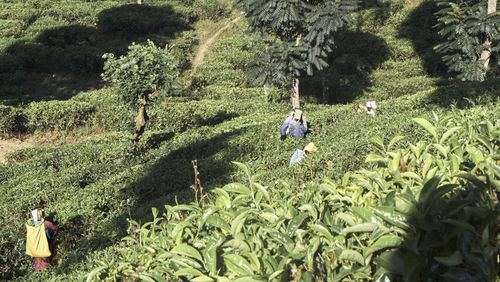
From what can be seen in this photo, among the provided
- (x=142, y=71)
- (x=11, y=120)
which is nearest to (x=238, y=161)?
(x=142, y=71)

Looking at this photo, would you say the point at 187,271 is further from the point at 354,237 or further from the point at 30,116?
the point at 30,116

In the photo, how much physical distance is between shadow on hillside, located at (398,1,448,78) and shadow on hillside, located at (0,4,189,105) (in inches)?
624

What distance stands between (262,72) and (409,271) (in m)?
13.2

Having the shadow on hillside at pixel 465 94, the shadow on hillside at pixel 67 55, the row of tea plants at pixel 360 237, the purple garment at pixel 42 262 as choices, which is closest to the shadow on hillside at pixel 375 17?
the shadow on hillside at pixel 67 55

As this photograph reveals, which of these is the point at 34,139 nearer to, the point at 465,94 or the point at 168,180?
the point at 168,180

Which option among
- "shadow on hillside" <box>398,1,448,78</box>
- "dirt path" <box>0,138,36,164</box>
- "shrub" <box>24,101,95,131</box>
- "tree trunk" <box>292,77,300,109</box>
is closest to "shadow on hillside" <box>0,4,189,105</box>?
"shrub" <box>24,101,95,131</box>

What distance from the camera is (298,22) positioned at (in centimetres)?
1419

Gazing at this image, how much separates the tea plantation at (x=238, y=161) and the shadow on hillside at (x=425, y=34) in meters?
0.11

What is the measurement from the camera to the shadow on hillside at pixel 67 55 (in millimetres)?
20719

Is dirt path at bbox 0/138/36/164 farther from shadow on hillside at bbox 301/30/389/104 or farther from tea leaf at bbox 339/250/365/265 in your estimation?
tea leaf at bbox 339/250/365/265

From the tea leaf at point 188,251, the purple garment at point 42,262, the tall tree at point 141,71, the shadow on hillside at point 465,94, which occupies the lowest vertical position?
the purple garment at point 42,262

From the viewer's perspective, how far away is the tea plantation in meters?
1.68

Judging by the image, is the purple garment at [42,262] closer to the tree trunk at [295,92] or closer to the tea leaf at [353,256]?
the tea leaf at [353,256]

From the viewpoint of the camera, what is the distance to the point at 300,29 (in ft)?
48.8
